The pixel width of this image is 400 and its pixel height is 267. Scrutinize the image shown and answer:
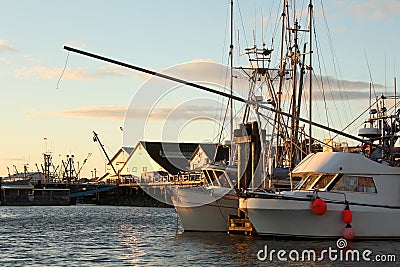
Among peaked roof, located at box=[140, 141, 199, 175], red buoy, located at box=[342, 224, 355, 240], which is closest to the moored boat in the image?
red buoy, located at box=[342, 224, 355, 240]

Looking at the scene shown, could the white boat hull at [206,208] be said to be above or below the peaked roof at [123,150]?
below

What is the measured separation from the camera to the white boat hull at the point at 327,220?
124 feet

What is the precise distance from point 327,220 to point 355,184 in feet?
7.96

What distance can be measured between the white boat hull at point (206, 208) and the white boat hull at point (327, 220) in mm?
7004

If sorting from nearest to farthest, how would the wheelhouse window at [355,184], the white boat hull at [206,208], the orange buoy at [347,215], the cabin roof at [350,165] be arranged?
the orange buoy at [347,215] < the wheelhouse window at [355,184] < the cabin roof at [350,165] < the white boat hull at [206,208]

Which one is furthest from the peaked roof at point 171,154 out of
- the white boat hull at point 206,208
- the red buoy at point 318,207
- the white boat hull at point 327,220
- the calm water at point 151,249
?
the red buoy at point 318,207

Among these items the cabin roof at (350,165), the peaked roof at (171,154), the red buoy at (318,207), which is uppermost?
the peaked roof at (171,154)

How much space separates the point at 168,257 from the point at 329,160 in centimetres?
1028

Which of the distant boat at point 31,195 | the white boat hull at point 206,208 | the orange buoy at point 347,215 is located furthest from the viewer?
the distant boat at point 31,195

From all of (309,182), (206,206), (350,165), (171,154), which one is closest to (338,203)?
(350,165)

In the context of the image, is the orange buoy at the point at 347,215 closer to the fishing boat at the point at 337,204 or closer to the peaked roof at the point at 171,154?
the fishing boat at the point at 337,204

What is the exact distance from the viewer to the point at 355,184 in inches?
1523

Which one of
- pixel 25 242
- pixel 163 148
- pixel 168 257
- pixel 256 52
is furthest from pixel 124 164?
pixel 168 257

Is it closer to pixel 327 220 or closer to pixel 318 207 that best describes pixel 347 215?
pixel 327 220
